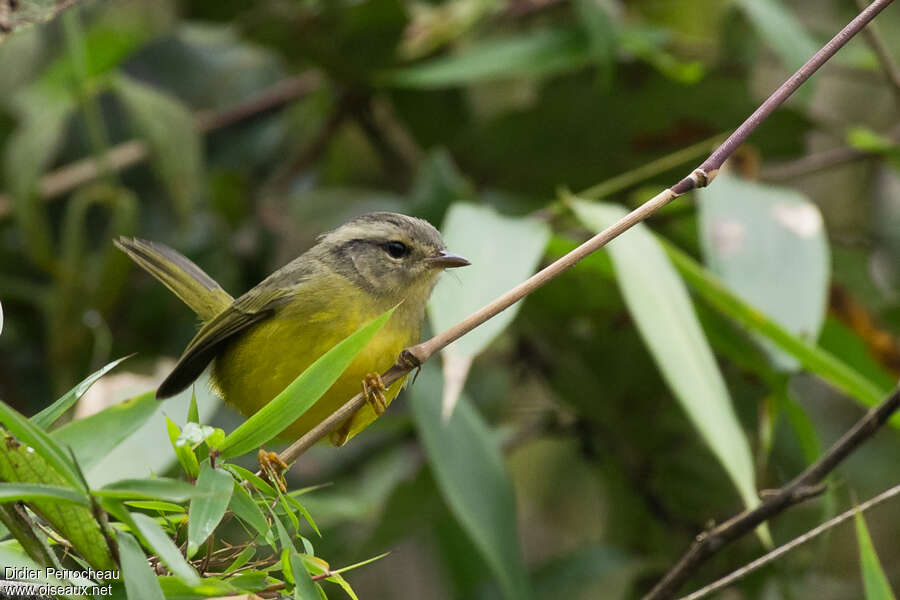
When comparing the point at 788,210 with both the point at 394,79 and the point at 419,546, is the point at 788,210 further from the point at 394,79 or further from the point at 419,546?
the point at 419,546

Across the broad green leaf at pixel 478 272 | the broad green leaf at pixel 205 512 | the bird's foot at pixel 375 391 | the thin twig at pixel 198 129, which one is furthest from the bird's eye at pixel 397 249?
the thin twig at pixel 198 129

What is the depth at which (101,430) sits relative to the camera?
5.49 feet

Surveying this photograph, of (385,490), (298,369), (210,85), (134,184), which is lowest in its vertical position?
(385,490)

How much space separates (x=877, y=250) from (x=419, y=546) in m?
2.57

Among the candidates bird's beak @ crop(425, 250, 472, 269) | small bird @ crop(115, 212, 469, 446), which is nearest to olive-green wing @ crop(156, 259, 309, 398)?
small bird @ crop(115, 212, 469, 446)

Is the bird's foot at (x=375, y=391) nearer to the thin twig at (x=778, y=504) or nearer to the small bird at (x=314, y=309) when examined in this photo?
the small bird at (x=314, y=309)

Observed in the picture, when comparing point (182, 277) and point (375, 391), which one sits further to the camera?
point (182, 277)

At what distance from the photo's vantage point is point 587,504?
5.38 m

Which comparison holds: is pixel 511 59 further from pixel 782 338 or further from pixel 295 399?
pixel 295 399

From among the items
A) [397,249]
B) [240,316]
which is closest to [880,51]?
[397,249]

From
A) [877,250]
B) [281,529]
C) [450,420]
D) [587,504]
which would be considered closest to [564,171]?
[877,250]

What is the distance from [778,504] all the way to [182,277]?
5.10 ft

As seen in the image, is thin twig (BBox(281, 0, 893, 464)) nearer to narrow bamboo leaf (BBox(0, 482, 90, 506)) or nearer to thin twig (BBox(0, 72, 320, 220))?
Answer: narrow bamboo leaf (BBox(0, 482, 90, 506))

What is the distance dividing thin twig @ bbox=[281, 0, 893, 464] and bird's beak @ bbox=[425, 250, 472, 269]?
902 millimetres
